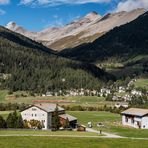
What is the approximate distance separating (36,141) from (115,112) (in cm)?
10306

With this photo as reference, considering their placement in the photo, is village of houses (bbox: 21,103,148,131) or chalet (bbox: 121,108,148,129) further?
chalet (bbox: 121,108,148,129)

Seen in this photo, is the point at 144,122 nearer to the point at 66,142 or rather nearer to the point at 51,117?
the point at 51,117

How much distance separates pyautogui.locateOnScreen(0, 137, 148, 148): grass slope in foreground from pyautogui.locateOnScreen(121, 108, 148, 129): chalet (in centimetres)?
4856

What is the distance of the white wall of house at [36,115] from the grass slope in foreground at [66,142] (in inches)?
1915

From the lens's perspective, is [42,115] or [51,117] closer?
[42,115]

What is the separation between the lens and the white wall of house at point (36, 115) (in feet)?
484

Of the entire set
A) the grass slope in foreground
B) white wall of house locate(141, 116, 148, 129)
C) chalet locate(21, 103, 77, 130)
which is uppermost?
chalet locate(21, 103, 77, 130)

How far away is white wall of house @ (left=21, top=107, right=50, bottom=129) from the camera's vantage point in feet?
484

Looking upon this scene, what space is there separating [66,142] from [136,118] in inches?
2481

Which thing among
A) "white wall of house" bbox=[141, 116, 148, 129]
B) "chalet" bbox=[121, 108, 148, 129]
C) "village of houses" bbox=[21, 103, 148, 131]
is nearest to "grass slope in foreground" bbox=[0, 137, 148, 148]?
"village of houses" bbox=[21, 103, 148, 131]

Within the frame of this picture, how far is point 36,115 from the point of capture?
492 ft

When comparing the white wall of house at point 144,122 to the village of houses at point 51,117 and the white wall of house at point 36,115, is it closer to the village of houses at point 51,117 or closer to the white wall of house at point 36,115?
the village of houses at point 51,117

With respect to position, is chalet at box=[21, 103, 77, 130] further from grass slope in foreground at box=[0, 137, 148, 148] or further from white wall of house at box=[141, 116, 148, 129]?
grass slope in foreground at box=[0, 137, 148, 148]

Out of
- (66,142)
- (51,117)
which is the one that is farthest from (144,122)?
(66,142)
